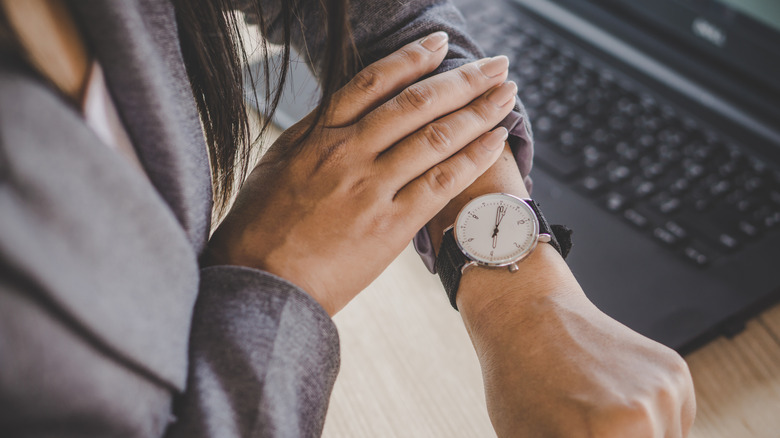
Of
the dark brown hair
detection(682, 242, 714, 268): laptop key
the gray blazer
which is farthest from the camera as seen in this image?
detection(682, 242, 714, 268): laptop key

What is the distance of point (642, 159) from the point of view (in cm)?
62

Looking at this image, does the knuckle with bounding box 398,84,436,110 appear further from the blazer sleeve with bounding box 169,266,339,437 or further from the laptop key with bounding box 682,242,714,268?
the laptop key with bounding box 682,242,714,268

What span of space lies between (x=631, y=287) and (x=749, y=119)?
0.96 ft

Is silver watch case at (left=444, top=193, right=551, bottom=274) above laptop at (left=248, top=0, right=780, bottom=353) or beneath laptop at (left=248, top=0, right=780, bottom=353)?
above

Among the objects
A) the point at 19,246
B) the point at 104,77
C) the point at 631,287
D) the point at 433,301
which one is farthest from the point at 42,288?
the point at 631,287

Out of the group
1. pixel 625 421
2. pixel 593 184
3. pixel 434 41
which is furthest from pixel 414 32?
pixel 625 421

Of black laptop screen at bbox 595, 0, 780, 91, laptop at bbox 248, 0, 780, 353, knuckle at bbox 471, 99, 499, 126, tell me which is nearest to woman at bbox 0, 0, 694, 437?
knuckle at bbox 471, 99, 499, 126

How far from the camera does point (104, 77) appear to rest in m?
0.33

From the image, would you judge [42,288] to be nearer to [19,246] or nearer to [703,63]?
[19,246]

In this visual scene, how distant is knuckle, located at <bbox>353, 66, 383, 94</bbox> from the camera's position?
19.4 inches

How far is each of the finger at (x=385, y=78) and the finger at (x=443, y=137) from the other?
5 cm

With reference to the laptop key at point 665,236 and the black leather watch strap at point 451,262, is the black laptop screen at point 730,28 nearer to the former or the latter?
the laptop key at point 665,236

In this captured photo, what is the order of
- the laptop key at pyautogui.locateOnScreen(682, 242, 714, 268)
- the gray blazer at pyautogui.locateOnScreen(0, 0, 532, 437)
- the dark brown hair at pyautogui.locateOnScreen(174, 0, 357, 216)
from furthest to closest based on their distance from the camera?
the laptop key at pyautogui.locateOnScreen(682, 242, 714, 268) < the dark brown hair at pyautogui.locateOnScreen(174, 0, 357, 216) < the gray blazer at pyautogui.locateOnScreen(0, 0, 532, 437)

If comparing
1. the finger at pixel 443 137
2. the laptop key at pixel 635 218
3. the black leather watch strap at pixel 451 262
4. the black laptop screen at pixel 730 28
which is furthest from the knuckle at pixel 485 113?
the black laptop screen at pixel 730 28
